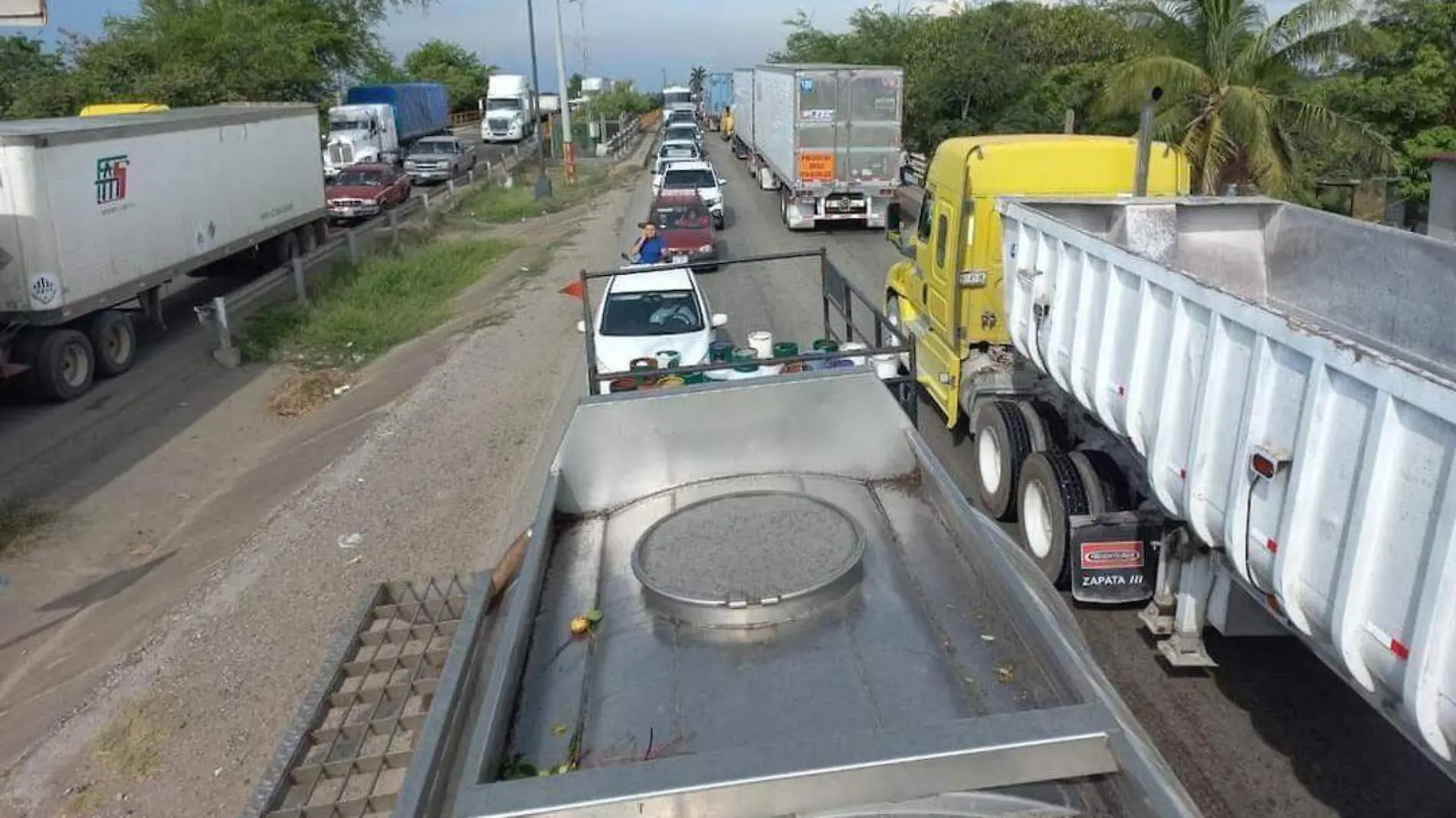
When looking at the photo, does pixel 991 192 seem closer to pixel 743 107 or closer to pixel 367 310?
pixel 367 310

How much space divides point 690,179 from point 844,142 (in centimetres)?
435

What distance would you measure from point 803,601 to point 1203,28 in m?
16.6

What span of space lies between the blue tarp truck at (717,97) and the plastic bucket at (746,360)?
69.2m

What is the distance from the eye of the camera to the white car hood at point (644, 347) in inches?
457

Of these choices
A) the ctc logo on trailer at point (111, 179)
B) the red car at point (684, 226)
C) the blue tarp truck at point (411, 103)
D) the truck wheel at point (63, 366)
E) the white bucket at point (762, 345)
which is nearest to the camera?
the white bucket at point (762, 345)

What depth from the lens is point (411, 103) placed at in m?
49.6

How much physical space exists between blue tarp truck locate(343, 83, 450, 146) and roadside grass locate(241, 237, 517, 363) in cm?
2470

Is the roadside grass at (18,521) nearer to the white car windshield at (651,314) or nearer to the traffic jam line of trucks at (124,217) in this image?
the traffic jam line of trucks at (124,217)

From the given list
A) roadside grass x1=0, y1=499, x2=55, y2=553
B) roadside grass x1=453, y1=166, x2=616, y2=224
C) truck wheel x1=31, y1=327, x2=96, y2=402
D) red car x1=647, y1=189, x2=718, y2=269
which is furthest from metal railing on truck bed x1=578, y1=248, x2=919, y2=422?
Result: roadside grass x1=453, y1=166, x2=616, y2=224

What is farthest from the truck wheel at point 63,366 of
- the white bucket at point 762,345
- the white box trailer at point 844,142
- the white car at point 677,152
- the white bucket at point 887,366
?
the white car at point 677,152

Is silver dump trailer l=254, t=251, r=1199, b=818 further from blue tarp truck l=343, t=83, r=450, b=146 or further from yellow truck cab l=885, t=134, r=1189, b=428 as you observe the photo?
blue tarp truck l=343, t=83, r=450, b=146

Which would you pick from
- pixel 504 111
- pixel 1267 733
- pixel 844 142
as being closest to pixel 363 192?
pixel 844 142

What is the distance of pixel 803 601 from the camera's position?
3.62 m

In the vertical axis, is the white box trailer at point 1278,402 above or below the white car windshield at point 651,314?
above
